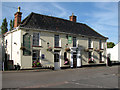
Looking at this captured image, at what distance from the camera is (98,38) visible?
28.2m

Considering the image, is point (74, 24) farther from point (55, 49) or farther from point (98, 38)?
point (55, 49)

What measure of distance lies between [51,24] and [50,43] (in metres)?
3.24

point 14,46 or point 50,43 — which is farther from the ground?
point 50,43

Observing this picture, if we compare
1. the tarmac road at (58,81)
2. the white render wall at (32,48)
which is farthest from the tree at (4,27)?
the tarmac road at (58,81)

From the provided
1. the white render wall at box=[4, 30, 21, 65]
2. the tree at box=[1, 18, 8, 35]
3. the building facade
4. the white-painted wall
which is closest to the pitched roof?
the building facade

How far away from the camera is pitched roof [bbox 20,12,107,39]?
2022cm

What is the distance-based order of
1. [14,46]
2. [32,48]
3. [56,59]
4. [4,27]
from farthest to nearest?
[4,27] < [56,59] < [14,46] < [32,48]

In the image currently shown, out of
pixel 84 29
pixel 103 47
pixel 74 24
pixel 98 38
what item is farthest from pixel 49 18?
pixel 103 47

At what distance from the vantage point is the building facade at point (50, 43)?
18.8 meters

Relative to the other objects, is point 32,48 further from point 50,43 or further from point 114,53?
point 114,53

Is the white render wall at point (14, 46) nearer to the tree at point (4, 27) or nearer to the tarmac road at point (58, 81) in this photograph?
the tarmac road at point (58, 81)

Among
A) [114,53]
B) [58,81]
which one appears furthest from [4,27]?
[58,81]

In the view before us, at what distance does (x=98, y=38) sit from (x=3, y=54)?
16.3 metres

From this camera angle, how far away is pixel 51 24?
22.6 meters
